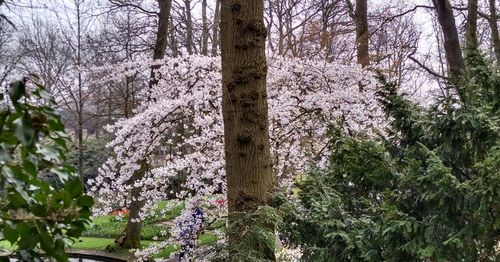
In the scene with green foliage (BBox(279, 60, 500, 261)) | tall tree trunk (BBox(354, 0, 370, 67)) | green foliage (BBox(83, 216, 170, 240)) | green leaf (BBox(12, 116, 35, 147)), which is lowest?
green foliage (BBox(83, 216, 170, 240))

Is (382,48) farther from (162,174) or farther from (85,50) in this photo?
(162,174)

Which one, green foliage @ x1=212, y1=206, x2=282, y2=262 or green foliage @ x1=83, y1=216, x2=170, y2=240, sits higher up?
green foliage @ x1=212, y1=206, x2=282, y2=262

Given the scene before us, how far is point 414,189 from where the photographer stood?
2.41 meters

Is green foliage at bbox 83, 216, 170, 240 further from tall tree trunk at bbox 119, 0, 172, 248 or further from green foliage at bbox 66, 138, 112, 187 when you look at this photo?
green foliage at bbox 66, 138, 112, 187

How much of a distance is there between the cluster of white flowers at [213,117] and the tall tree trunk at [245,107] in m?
2.20

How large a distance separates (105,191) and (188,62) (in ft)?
5.94

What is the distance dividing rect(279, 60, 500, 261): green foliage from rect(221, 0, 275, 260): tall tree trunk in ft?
0.81

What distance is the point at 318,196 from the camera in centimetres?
290

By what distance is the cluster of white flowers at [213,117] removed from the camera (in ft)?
17.2

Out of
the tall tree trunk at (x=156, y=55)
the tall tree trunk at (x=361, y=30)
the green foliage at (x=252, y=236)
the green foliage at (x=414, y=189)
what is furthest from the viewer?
the tall tree trunk at (x=156, y=55)

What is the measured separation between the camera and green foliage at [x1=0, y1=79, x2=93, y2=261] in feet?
2.60

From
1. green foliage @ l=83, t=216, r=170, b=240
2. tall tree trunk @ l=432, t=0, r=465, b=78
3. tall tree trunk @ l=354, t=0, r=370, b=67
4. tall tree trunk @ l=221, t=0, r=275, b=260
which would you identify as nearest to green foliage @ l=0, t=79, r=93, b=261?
tall tree trunk @ l=221, t=0, r=275, b=260

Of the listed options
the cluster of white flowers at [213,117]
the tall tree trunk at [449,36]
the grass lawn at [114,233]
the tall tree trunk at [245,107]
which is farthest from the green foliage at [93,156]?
the tall tree trunk at [245,107]

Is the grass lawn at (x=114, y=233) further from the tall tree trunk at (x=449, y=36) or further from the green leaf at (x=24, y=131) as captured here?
the green leaf at (x=24, y=131)
